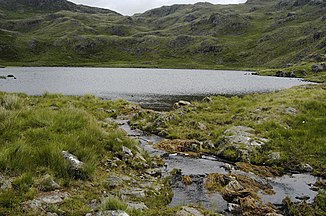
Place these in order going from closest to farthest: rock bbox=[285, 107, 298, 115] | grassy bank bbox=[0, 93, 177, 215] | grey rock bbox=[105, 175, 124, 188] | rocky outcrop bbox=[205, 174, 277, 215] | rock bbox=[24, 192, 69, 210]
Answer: rock bbox=[24, 192, 69, 210], grassy bank bbox=[0, 93, 177, 215], rocky outcrop bbox=[205, 174, 277, 215], grey rock bbox=[105, 175, 124, 188], rock bbox=[285, 107, 298, 115]

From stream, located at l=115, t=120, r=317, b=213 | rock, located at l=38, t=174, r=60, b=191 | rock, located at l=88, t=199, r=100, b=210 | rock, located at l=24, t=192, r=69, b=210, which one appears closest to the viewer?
rock, located at l=24, t=192, r=69, b=210

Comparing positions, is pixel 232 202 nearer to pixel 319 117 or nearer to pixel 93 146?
Answer: pixel 93 146

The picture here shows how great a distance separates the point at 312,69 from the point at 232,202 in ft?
501

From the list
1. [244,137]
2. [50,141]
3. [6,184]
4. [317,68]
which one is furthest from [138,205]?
[317,68]

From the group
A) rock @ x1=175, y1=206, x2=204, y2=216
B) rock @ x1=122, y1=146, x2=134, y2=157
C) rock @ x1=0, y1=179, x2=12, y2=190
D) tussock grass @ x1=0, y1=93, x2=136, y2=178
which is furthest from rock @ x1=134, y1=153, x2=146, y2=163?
rock @ x1=0, y1=179, x2=12, y2=190

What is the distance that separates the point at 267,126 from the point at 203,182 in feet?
40.2

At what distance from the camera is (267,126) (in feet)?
86.8

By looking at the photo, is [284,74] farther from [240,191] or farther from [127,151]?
[240,191]

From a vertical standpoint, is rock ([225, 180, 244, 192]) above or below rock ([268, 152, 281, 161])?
below

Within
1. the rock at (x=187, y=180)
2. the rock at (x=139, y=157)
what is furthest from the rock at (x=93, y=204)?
the rock at (x=139, y=157)

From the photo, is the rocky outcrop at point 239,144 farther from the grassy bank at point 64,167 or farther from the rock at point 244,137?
the grassy bank at point 64,167

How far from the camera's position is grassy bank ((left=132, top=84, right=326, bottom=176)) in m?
21.4

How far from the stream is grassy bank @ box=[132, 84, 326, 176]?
1789 mm

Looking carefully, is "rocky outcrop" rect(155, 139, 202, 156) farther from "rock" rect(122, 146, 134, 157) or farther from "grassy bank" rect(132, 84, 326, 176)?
"rock" rect(122, 146, 134, 157)
